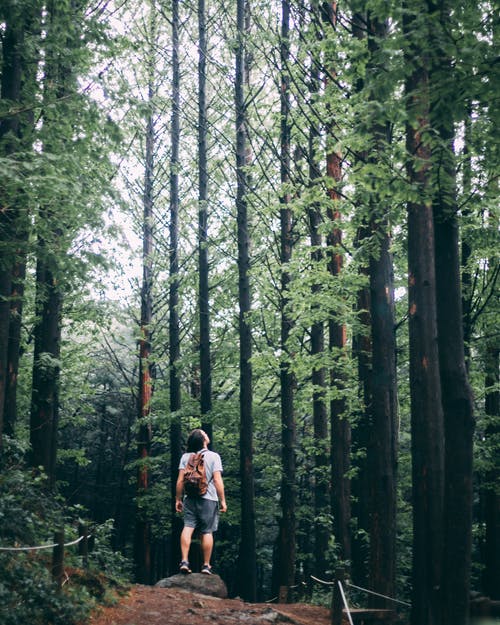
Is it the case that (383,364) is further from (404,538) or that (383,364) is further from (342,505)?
(404,538)

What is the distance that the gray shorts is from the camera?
9508mm

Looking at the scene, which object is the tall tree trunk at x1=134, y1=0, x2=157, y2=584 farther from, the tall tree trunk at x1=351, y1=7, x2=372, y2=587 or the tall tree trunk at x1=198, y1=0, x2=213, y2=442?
the tall tree trunk at x1=351, y1=7, x2=372, y2=587

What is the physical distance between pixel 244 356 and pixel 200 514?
6618 mm

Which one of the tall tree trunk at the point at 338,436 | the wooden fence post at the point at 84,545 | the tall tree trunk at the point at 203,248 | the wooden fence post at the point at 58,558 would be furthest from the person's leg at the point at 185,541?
the tall tree trunk at the point at 203,248

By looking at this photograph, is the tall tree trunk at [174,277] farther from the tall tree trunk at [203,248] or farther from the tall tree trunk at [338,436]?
the tall tree trunk at [338,436]

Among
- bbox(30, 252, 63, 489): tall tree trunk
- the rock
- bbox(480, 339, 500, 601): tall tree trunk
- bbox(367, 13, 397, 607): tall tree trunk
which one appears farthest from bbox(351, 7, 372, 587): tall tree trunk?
bbox(30, 252, 63, 489): tall tree trunk

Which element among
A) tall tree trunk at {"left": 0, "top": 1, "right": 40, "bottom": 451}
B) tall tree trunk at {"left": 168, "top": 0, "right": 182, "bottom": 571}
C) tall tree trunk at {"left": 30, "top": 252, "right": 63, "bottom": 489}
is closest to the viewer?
tall tree trunk at {"left": 0, "top": 1, "right": 40, "bottom": 451}

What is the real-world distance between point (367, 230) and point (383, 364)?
9.46 ft

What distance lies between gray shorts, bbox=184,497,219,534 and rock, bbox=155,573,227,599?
841mm

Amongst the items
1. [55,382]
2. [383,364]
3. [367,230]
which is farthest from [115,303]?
[383,364]

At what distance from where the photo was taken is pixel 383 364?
29.1ft

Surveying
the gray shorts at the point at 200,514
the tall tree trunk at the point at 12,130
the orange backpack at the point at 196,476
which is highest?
the tall tree trunk at the point at 12,130

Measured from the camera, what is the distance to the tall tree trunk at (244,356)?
50.1 feet

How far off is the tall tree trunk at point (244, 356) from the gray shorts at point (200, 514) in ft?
17.4
